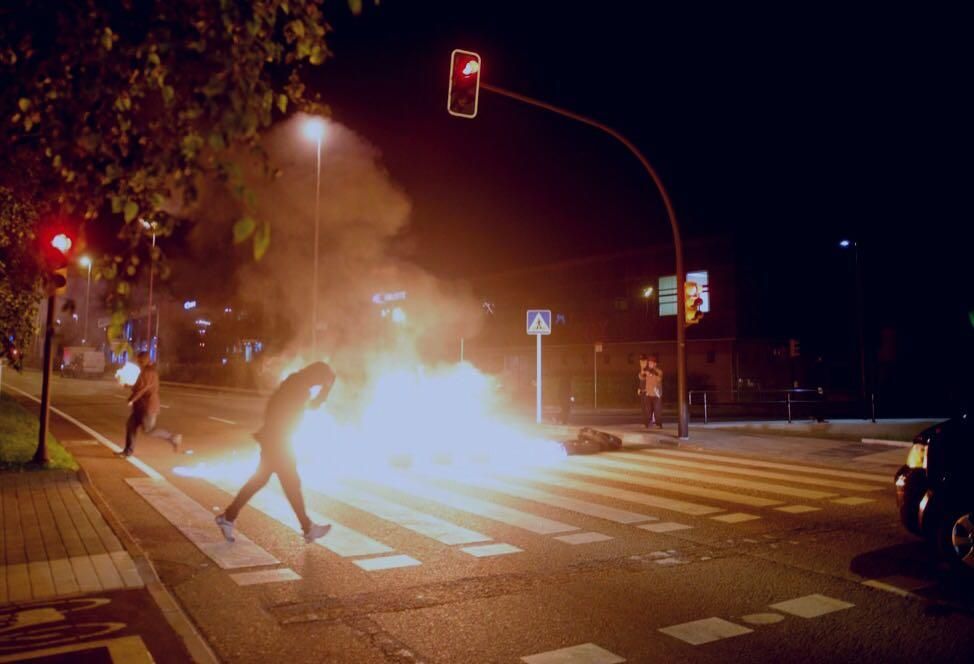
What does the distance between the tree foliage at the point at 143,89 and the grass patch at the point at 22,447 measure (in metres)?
6.75

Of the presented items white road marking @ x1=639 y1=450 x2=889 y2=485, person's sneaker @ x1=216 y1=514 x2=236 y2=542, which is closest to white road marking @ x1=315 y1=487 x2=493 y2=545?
person's sneaker @ x1=216 y1=514 x2=236 y2=542

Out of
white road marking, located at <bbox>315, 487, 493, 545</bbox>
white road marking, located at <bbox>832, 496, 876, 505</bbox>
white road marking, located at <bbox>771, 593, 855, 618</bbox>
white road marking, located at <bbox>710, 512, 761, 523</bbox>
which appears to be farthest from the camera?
white road marking, located at <bbox>832, 496, 876, 505</bbox>

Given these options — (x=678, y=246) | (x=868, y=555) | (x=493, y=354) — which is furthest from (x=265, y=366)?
(x=868, y=555)

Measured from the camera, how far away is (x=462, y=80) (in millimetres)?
10352

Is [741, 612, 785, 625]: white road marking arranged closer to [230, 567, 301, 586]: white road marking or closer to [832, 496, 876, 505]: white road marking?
[230, 567, 301, 586]: white road marking

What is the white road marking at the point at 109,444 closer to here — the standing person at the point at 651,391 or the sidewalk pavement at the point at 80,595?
the sidewalk pavement at the point at 80,595

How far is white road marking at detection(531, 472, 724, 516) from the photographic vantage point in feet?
24.6

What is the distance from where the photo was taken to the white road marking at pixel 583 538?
608 centimetres

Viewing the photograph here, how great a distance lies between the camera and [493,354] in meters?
44.1

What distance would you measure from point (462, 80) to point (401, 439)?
6.59m

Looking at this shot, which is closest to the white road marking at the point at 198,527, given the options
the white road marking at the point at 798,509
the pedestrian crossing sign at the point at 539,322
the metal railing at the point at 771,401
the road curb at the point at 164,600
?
the road curb at the point at 164,600

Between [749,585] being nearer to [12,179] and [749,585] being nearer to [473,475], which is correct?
[473,475]

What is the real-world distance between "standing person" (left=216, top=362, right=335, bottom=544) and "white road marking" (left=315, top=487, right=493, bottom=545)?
95cm

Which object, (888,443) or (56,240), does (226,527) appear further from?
(888,443)
